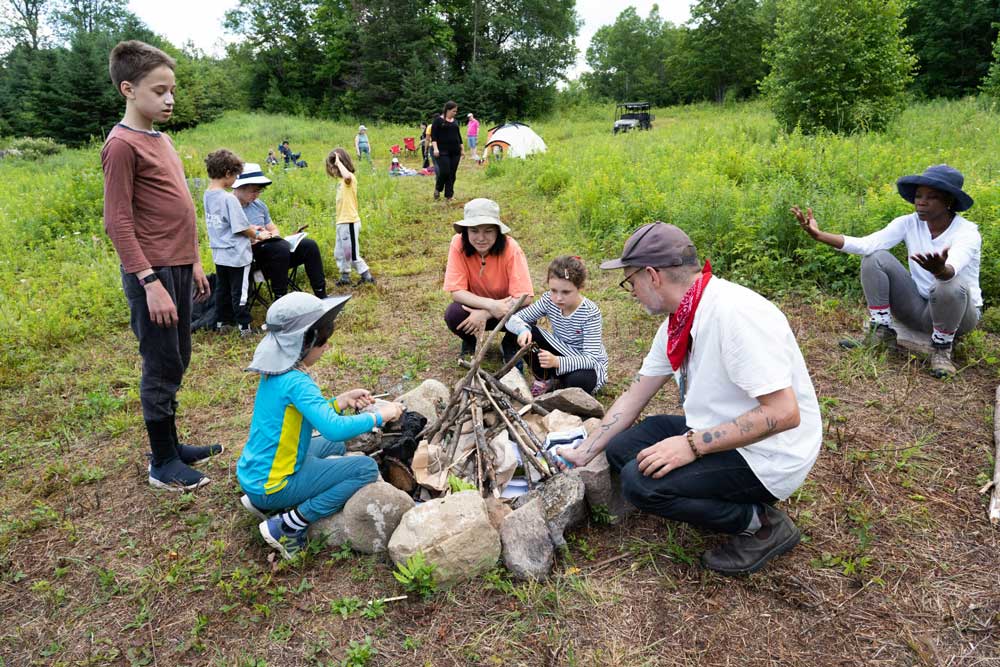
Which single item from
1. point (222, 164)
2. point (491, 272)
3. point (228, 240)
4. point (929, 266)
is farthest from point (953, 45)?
point (228, 240)

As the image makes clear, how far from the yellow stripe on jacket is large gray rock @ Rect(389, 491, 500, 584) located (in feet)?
2.07

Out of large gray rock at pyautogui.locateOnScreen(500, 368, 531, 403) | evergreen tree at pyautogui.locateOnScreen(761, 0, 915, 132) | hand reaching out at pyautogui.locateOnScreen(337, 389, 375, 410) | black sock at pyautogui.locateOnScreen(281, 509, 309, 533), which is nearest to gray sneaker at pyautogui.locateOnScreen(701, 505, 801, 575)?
large gray rock at pyautogui.locateOnScreen(500, 368, 531, 403)

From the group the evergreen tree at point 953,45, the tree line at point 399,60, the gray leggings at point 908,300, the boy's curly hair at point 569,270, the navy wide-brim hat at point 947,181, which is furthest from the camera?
the tree line at point 399,60

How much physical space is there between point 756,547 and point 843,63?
13420 millimetres

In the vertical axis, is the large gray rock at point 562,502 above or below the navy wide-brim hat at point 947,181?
below

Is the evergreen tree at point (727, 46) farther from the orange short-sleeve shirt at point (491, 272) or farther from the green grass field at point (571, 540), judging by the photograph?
the orange short-sleeve shirt at point (491, 272)

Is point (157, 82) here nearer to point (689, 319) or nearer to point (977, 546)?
point (689, 319)

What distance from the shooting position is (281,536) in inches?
110

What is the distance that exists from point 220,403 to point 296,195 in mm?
6874

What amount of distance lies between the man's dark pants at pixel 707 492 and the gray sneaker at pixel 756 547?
0.27 ft

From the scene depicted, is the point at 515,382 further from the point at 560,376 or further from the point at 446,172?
the point at 446,172

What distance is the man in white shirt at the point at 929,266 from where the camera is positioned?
3.93 metres

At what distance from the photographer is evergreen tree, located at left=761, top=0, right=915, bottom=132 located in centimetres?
1234

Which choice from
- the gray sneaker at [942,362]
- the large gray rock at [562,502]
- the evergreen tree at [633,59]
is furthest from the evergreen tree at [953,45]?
the large gray rock at [562,502]
